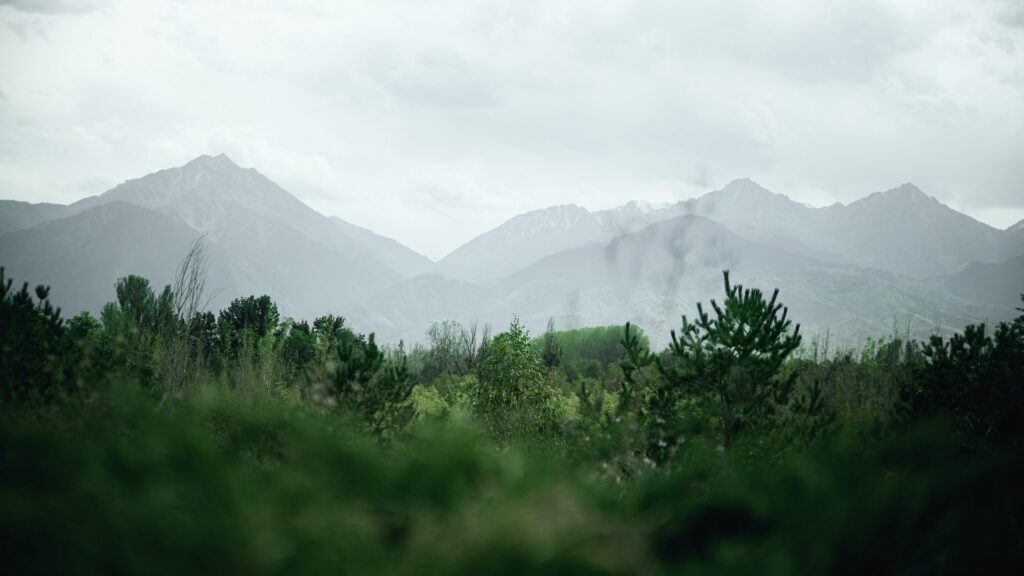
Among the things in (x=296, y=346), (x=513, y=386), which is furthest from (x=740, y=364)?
(x=296, y=346)

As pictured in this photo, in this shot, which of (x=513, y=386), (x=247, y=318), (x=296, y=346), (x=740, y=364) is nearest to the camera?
(x=740, y=364)

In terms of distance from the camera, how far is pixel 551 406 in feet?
38.0

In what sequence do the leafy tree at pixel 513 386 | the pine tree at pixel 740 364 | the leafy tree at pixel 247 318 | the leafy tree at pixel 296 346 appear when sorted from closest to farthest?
the pine tree at pixel 740 364, the leafy tree at pixel 513 386, the leafy tree at pixel 296 346, the leafy tree at pixel 247 318

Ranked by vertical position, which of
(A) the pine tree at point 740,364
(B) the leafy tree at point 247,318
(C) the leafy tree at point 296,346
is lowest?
(C) the leafy tree at point 296,346

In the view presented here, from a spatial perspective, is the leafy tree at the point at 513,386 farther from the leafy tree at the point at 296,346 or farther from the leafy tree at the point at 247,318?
the leafy tree at the point at 247,318

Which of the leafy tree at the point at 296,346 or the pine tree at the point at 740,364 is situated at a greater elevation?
the pine tree at the point at 740,364

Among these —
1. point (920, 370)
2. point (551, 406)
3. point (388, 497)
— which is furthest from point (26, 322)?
point (920, 370)

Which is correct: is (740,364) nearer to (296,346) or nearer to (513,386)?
(513,386)

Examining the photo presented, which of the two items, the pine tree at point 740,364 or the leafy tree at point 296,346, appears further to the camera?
the leafy tree at point 296,346

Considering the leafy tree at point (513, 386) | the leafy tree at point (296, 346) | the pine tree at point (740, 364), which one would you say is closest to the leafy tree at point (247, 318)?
the leafy tree at point (296, 346)

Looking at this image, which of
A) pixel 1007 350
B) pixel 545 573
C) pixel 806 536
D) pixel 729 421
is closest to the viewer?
pixel 545 573

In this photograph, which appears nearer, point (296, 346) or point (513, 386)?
point (513, 386)

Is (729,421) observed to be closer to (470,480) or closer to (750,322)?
(750,322)

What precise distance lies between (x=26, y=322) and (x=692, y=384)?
5.81 m
